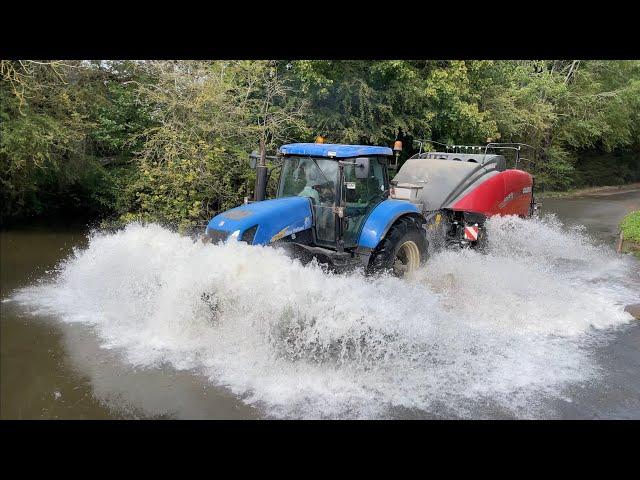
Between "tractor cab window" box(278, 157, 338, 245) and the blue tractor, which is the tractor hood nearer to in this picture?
the blue tractor

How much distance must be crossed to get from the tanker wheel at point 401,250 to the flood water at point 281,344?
25 centimetres

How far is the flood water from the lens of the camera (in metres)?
4.47

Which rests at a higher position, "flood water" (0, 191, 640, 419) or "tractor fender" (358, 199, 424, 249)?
"tractor fender" (358, 199, 424, 249)

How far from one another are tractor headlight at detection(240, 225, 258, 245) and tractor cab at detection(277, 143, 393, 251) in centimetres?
102

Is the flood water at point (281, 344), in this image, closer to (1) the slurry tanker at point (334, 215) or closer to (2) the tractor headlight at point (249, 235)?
(2) the tractor headlight at point (249, 235)

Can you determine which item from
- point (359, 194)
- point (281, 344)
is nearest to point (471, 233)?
point (359, 194)

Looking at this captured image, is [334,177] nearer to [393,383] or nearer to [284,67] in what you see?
[393,383]

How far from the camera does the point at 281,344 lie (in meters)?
5.22

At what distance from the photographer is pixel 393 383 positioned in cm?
485

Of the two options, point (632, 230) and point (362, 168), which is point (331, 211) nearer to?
point (362, 168)

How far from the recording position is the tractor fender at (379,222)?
6531 mm

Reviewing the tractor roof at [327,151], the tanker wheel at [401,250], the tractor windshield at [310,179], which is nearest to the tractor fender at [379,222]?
the tanker wheel at [401,250]

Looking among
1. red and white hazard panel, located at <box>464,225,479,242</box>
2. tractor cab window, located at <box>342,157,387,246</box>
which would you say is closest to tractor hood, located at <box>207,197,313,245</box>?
tractor cab window, located at <box>342,157,387,246</box>
